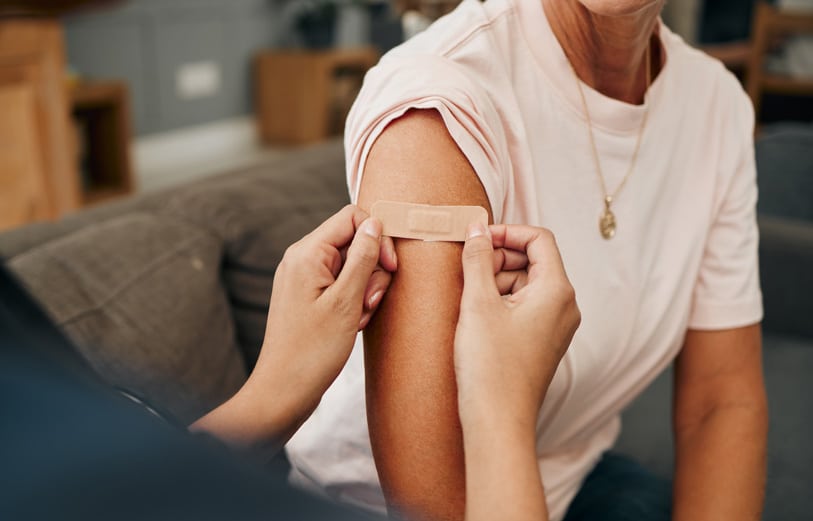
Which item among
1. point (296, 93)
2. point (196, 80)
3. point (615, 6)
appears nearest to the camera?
point (615, 6)

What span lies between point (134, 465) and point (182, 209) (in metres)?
0.90

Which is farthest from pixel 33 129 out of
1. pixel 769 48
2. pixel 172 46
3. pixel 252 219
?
pixel 769 48

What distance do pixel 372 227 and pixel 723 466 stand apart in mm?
498

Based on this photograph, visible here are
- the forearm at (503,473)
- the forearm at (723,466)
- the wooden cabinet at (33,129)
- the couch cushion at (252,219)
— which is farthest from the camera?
the wooden cabinet at (33,129)

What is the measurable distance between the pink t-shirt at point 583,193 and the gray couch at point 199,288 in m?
0.21

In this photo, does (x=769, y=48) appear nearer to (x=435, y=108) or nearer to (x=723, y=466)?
(x=723, y=466)

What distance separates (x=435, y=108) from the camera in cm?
63

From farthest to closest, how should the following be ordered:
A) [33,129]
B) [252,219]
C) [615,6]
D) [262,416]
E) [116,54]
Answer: [116,54], [33,129], [252,219], [615,6], [262,416]

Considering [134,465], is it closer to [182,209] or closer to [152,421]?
[152,421]

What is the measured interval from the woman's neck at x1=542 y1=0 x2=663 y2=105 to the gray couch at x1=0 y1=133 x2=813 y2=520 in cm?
43

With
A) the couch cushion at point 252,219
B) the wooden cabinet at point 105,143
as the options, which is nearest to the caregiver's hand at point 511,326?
the couch cushion at point 252,219

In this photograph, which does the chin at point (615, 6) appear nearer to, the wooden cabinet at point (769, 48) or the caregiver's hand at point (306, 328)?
the caregiver's hand at point (306, 328)

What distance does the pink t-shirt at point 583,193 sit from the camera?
66 centimetres

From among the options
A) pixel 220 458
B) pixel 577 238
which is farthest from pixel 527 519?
pixel 577 238
